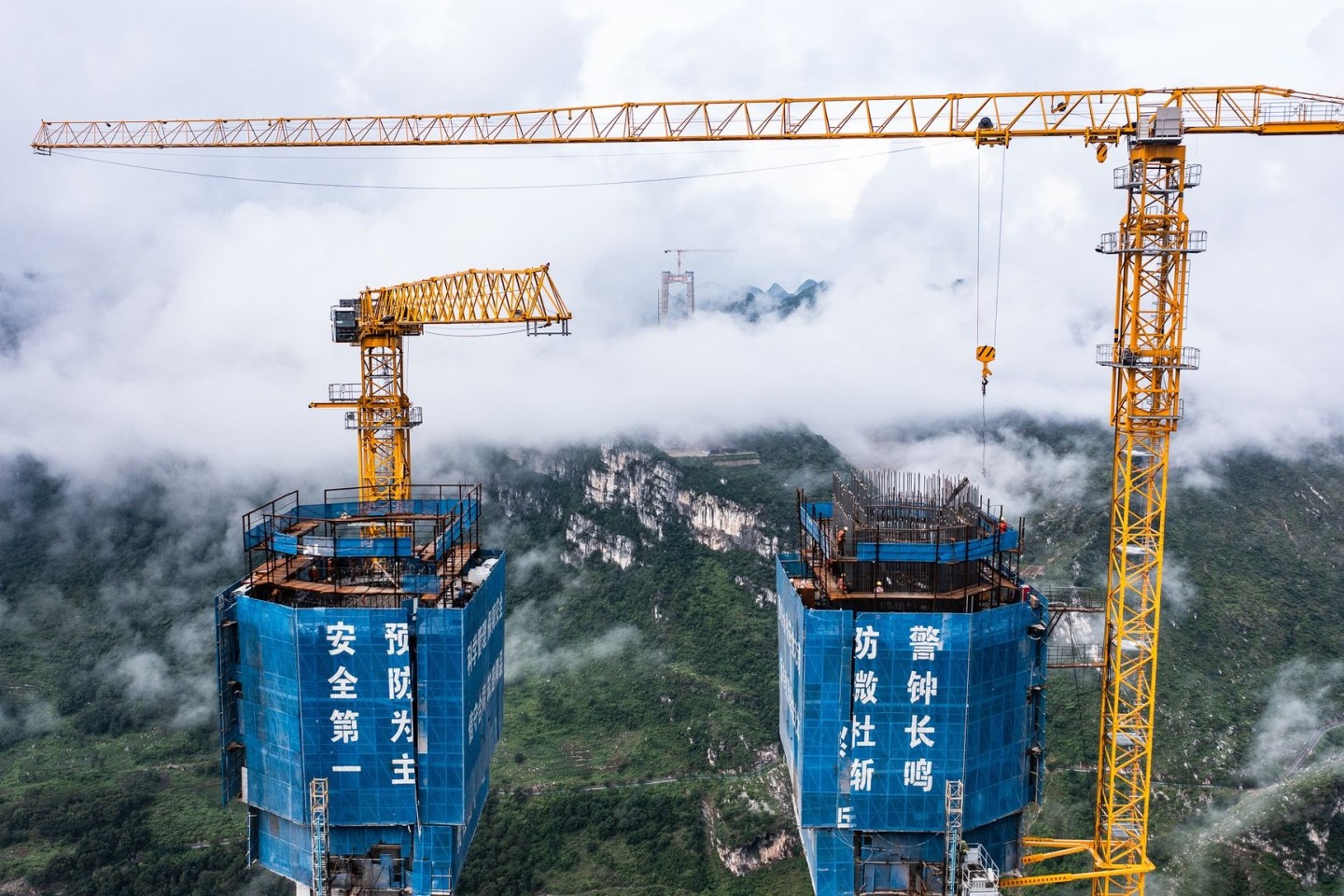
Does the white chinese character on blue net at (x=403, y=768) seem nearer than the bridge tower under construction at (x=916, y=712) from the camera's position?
No

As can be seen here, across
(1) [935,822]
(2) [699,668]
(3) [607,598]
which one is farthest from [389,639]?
(3) [607,598]

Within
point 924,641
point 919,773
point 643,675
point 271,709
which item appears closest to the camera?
point 924,641

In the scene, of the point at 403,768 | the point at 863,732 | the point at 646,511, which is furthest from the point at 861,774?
the point at 646,511

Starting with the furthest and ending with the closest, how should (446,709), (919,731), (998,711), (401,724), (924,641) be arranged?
(998,711)
(446,709)
(401,724)
(919,731)
(924,641)

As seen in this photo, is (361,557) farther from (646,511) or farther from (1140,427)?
(646,511)

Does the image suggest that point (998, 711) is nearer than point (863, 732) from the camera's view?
No

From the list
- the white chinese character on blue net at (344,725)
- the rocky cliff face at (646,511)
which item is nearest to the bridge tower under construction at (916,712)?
the white chinese character on blue net at (344,725)

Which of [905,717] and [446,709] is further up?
[446,709]

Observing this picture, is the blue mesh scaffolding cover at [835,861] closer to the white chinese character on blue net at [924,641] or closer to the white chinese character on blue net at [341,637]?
the white chinese character on blue net at [924,641]

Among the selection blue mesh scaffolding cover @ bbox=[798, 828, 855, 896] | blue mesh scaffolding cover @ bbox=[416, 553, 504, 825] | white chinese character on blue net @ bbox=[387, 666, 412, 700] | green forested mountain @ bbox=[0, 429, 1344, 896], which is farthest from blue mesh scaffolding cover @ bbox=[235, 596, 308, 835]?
green forested mountain @ bbox=[0, 429, 1344, 896]
